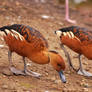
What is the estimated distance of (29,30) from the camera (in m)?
4.39

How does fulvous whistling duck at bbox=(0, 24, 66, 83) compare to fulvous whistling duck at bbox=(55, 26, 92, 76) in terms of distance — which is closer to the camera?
fulvous whistling duck at bbox=(0, 24, 66, 83)

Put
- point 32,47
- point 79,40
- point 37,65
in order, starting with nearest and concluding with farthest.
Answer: point 32,47, point 79,40, point 37,65

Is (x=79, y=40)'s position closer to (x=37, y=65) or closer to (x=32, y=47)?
(x=37, y=65)

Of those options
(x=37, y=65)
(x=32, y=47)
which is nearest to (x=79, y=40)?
(x=37, y=65)

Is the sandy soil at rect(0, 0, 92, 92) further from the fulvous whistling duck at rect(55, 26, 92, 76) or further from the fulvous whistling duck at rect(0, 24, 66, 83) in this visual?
the fulvous whistling duck at rect(55, 26, 92, 76)

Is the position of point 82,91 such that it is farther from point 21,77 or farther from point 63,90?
point 21,77

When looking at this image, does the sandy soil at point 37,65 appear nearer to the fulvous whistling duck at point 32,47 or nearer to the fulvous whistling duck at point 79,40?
the fulvous whistling duck at point 32,47

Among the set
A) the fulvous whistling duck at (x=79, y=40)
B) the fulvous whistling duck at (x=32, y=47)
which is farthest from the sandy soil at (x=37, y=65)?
the fulvous whistling duck at (x=79, y=40)

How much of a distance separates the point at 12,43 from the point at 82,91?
4.92 ft

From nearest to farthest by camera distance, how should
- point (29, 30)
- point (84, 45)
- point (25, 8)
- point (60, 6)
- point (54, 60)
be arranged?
point (54, 60) → point (29, 30) → point (84, 45) → point (25, 8) → point (60, 6)

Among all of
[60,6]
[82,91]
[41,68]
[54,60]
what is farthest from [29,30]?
[60,6]

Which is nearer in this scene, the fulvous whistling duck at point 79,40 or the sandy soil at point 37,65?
the sandy soil at point 37,65

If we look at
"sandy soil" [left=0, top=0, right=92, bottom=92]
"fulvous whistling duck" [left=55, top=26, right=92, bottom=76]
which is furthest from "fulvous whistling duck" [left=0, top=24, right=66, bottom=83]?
"fulvous whistling duck" [left=55, top=26, right=92, bottom=76]

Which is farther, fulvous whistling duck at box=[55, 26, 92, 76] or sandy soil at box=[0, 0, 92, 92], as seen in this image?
fulvous whistling duck at box=[55, 26, 92, 76]
